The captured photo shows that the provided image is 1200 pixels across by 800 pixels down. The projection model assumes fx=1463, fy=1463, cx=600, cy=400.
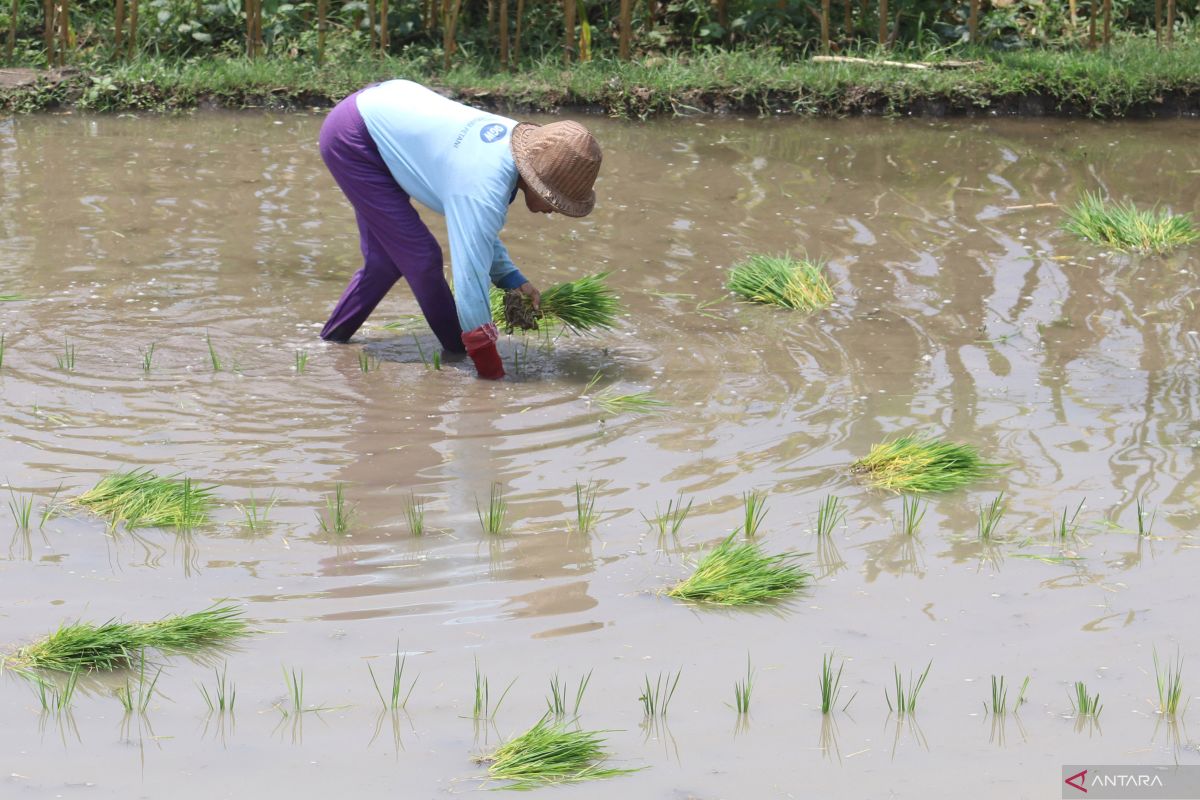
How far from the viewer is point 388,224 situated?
524 cm

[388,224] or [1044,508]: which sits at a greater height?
[388,224]

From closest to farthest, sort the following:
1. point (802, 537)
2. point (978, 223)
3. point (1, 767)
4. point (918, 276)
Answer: point (1, 767), point (802, 537), point (918, 276), point (978, 223)

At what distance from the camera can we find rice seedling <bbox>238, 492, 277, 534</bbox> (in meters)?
4.04

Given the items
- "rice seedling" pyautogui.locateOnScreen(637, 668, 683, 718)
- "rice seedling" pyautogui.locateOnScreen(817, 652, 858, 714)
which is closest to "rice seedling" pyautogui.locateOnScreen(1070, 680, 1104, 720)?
"rice seedling" pyautogui.locateOnScreen(817, 652, 858, 714)

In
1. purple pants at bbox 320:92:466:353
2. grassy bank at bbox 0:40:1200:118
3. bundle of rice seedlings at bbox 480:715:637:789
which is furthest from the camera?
grassy bank at bbox 0:40:1200:118

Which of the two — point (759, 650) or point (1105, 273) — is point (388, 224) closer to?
point (759, 650)

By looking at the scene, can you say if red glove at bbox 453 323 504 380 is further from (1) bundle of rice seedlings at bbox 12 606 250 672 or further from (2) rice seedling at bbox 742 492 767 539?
(1) bundle of rice seedlings at bbox 12 606 250 672

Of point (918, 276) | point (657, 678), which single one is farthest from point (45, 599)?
point (918, 276)

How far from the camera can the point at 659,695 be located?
321 cm

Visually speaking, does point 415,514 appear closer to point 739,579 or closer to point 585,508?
point 585,508

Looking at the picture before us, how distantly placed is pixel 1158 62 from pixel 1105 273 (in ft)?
12.5

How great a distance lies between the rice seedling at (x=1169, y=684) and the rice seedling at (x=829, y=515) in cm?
97

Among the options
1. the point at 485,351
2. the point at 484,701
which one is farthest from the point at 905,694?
the point at 485,351

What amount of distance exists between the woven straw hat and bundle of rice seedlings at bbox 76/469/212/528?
1496mm
